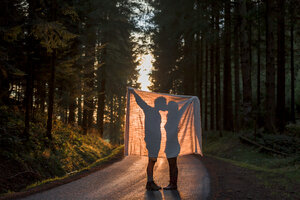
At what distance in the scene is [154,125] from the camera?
7.91 meters

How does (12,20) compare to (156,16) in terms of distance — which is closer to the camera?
(12,20)

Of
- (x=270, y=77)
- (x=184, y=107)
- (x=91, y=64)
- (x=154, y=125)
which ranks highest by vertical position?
(x=91, y=64)

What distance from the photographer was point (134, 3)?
27938mm

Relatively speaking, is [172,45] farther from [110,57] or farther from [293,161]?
[293,161]

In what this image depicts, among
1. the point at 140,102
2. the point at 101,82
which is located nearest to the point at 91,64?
the point at 101,82

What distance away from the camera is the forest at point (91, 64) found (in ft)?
38.2

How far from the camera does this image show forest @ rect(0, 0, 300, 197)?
11.6 m

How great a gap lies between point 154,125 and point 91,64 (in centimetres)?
1644

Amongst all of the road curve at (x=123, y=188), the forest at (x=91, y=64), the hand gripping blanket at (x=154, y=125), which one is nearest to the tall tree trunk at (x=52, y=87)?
the forest at (x=91, y=64)

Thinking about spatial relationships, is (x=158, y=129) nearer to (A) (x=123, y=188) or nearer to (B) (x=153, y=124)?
(B) (x=153, y=124)

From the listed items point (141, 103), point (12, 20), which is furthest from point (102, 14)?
point (141, 103)

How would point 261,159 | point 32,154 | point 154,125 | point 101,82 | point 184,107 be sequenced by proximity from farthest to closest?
point 101,82, point 261,159, point 32,154, point 184,107, point 154,125

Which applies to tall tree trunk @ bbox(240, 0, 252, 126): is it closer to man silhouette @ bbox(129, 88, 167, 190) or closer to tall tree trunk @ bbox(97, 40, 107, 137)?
tall tree trunk @ bbox(97, 40, 107, 137)

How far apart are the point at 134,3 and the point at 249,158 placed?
18.8m
